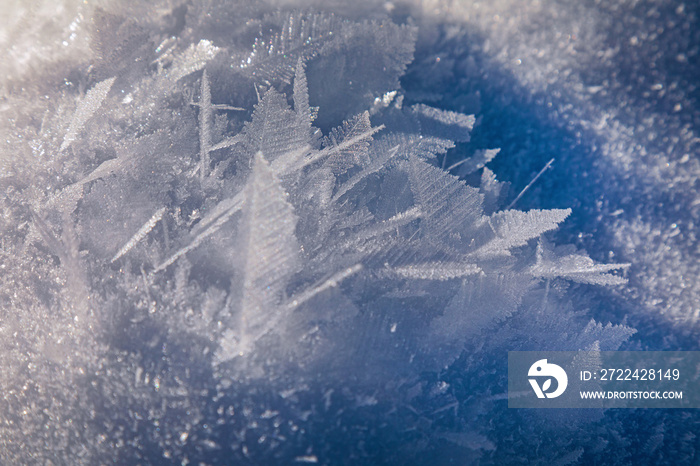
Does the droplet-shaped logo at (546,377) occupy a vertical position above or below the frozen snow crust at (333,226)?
below

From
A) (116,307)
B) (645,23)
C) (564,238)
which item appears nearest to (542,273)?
(564,238)

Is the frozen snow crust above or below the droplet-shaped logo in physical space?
above

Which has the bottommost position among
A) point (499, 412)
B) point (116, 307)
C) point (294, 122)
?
point (499, 412)

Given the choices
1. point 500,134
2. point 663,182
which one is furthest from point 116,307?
Answer: point 663,182

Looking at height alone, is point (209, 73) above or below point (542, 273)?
above

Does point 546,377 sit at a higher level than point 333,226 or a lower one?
lower

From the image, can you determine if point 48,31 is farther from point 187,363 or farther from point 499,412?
point 499,412

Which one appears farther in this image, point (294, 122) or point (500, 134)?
point (500, 134)
